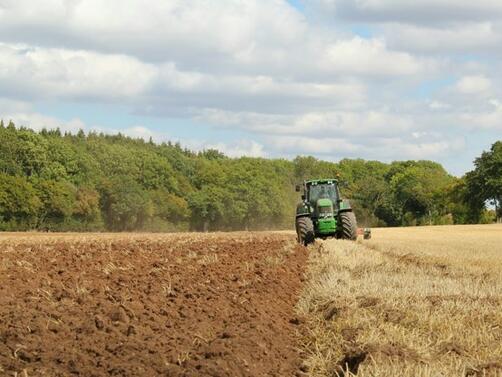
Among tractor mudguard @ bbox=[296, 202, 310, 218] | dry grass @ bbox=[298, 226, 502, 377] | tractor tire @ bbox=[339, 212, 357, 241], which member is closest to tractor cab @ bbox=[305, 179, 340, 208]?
tractor mudguard @ bbox=[296, 202, 310, 218]

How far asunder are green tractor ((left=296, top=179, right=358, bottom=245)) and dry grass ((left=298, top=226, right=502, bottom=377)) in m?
10.1

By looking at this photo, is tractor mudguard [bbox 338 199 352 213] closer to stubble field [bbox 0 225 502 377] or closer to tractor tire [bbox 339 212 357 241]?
tractor tire [bbox 339 212 357 241]

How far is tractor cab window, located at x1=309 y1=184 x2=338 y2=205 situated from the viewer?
2844 cm

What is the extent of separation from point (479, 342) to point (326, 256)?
37.8 feet

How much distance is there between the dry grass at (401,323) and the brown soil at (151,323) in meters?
0.42

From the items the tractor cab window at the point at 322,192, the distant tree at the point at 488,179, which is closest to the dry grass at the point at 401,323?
the tractor cab window at the point at 322,192

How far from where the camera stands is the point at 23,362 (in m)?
7.51

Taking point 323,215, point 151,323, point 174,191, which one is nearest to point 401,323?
point 151,323

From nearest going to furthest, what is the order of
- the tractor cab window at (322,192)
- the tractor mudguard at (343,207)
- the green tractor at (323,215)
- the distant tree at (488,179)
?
the green tractor at (323,215) → the tractor mudguard at (343,207) → the tractor cab window at (322,192) → the distant tree at (488,179)

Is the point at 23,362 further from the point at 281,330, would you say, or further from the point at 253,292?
the point at 253,292

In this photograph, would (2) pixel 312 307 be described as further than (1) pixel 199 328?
Yes

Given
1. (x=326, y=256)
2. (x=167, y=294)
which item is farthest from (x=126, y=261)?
(x=167, y=294)

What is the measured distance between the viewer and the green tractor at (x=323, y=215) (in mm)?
26766

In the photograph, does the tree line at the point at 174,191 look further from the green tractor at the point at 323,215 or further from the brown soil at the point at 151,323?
the brown soil at the point at 151,323
